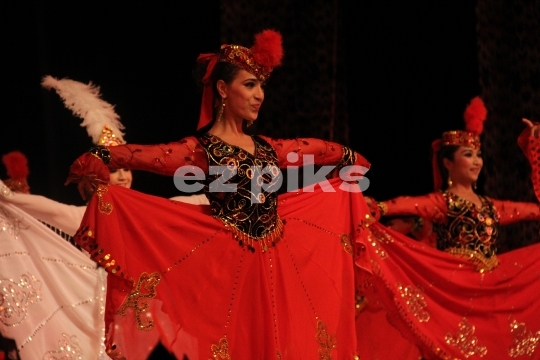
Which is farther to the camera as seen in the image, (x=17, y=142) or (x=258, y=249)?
(x=17, y=142)

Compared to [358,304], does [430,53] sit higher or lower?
higher

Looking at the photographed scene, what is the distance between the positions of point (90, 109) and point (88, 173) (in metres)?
1.24

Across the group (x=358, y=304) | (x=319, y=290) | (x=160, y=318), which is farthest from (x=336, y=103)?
(x=160, y=318)

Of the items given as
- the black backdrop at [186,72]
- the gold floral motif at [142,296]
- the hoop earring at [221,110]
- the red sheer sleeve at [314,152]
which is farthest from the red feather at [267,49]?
the black backdrop at [186,72]

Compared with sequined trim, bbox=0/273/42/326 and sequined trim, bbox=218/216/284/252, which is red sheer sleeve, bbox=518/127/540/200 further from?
sequined trim, bbox=0/273/42/326

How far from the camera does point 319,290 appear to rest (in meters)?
3.65

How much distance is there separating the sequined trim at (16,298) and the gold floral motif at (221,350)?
1.02 metres

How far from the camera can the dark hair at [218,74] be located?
3.74 m

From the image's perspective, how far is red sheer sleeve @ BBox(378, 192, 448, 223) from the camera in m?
4.41

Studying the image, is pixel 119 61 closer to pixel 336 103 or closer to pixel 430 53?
pixel 336 103

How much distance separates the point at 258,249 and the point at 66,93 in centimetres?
146

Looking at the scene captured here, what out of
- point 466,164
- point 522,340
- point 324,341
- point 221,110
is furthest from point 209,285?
point 466,164

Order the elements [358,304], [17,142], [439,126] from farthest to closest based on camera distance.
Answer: [439,126] < [17,142] < [358,304]

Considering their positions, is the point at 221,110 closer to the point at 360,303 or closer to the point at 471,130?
the point at 360,303
